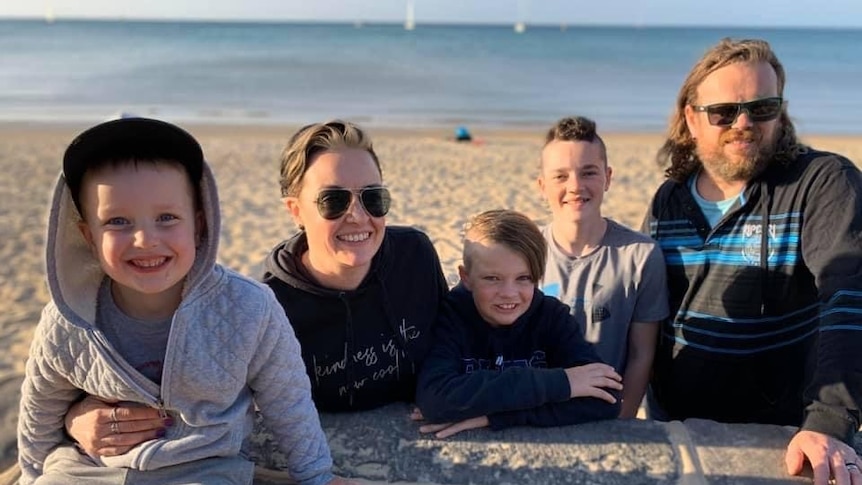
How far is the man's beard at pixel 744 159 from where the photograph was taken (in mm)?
3086

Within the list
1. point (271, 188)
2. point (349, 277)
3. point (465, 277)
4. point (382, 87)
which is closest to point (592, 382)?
point (465, 277)

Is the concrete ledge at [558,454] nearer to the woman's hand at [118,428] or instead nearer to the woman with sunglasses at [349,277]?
the woman with sunglasses at [349,277]

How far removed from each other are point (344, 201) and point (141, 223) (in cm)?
68

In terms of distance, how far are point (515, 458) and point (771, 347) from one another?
4.68 feet

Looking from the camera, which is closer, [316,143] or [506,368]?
[316,143]

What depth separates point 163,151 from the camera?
76.1 inches

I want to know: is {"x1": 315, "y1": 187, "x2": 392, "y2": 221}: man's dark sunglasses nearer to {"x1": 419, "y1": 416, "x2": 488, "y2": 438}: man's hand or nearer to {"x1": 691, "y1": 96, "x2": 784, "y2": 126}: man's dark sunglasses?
{"x1": 419, "y1": 416, "x2": 488, "y2": 438}: man's hand

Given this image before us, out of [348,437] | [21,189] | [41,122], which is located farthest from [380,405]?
[41,122]

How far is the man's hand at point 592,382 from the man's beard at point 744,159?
118 cm

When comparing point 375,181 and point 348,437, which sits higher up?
point 375,181

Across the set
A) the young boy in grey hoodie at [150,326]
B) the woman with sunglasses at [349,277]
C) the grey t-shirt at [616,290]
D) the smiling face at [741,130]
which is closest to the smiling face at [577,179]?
the grey t-shirt at [616,290]

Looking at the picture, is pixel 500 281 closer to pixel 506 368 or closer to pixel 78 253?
pixel 506 368

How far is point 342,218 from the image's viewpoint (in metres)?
2.39

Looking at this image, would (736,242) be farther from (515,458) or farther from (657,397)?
(515,458)
